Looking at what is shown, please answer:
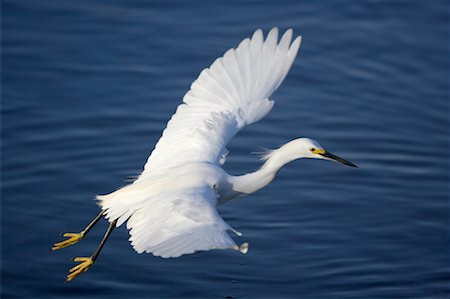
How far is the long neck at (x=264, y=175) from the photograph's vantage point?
736cm

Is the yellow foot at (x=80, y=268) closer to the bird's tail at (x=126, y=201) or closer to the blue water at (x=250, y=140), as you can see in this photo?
the blue water at (x=250, y=140)

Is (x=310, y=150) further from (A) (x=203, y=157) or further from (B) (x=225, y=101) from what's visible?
(B) (x=225, y=101)

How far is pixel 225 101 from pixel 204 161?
0.70 meters

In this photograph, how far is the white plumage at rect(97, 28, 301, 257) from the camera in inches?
243

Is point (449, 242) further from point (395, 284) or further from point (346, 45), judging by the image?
point (346, 45)

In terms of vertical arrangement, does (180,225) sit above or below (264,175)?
above

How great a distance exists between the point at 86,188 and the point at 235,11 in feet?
11.3

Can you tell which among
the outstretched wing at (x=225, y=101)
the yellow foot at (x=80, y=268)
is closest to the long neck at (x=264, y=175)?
the outstretched wing at (x=225, y=101)

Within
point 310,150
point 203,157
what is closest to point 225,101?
point 203,157

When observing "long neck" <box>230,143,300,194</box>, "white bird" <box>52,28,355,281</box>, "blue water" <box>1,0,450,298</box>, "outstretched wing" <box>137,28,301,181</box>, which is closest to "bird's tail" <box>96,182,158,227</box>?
"white bird" <box>52,28,355,281</box>

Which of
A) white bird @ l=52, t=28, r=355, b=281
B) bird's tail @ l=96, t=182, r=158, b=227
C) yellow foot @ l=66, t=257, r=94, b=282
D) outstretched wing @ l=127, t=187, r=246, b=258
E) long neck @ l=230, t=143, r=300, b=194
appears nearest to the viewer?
→ outstretched wing @ l=127, t=187, r=246, b=258

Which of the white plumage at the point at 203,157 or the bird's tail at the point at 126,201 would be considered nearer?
the white plumage at the point at 203,157

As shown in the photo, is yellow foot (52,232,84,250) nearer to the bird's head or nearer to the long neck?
the long neck

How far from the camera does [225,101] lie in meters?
7.97
